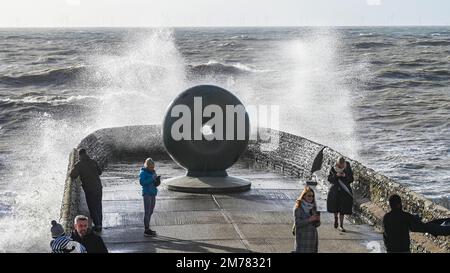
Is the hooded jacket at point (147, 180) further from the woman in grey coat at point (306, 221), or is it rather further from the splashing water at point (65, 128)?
the splashing water at point (65, 128)

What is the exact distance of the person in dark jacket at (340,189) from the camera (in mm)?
12180

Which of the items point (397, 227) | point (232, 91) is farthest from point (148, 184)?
point (232, 91)

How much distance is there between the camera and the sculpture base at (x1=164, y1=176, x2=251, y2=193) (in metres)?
15.5

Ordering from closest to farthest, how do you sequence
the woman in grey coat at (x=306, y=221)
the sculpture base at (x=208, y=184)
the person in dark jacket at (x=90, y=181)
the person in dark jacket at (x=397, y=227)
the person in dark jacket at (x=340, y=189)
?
the person in dark jacket at (x=397, y=227), the woman in grey coat at (x=306, y=221), the person in dark jacket at (x=90, y=181), the person in dark jacket at (x=340, y=189), the sculpture base at (x=208, y=184)

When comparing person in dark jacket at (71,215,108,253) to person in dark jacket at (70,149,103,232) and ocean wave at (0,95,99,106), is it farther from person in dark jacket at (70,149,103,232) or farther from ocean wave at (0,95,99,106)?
ocean wave at (0,95,99,106)

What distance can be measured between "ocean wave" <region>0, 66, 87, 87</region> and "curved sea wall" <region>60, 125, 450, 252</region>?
42.3 metres

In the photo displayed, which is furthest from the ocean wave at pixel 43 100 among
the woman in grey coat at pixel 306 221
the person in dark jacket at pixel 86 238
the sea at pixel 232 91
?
the person in dark jacket at pixel 86 238

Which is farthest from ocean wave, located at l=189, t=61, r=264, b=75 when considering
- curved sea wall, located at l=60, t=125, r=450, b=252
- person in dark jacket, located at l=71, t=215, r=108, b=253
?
person in dark jacket, located at l=71, t=215, r=108, b=253

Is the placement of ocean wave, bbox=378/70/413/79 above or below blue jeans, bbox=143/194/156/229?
below

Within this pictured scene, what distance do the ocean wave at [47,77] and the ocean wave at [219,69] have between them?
10.7 meters

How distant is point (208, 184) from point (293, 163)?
3533mm

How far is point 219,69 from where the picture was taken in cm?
7412

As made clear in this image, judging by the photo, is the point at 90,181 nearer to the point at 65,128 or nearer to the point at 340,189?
the point at 340,189

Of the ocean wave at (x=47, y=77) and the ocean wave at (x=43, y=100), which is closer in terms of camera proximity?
the ocean wave at (x=43, y=100)
